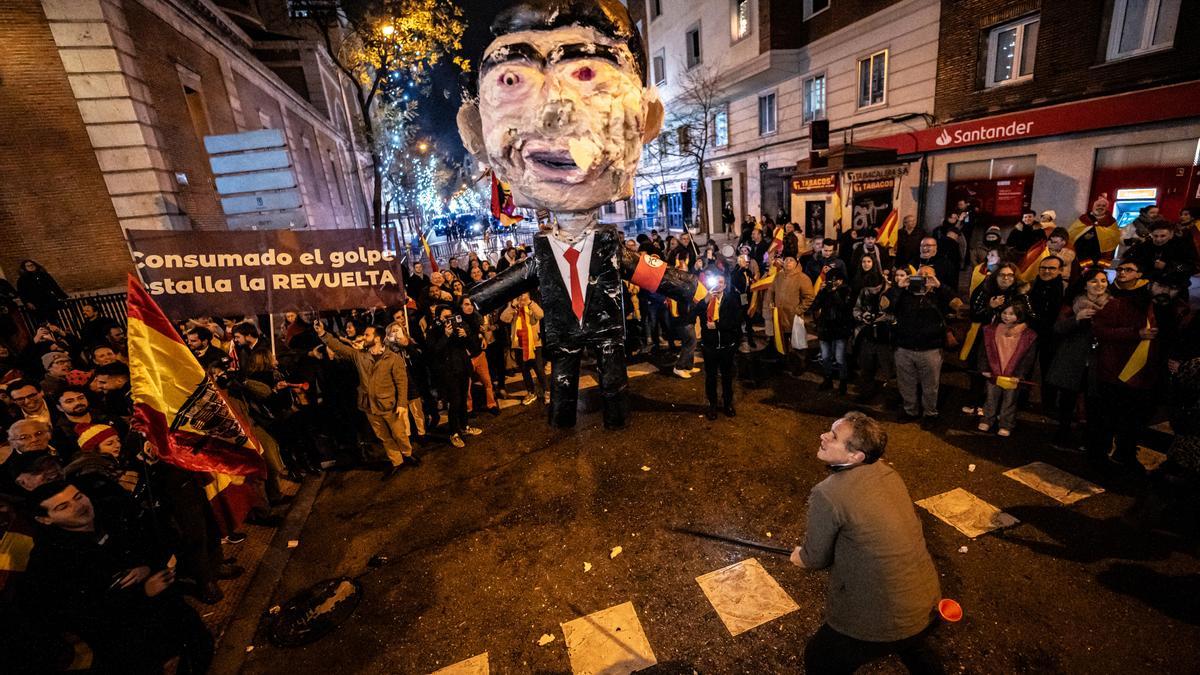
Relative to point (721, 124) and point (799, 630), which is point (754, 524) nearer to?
point (799, 630)

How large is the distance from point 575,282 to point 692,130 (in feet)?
78.4

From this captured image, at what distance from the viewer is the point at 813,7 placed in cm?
1672

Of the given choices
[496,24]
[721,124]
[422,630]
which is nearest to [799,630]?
[422,630]

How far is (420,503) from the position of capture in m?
5.17

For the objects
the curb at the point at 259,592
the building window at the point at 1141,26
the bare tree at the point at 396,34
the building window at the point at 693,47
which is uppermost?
the building window at the point at 693,47

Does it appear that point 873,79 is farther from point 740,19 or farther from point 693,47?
point 693,47

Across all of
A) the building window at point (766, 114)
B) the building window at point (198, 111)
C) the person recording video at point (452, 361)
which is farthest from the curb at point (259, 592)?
the building window at point (766, 114)

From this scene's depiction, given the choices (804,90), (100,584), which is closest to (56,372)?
(100,584)

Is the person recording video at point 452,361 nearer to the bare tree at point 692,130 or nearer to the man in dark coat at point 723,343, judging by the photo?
the man in dark coat at point 723,343

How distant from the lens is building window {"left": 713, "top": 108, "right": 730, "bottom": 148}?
2244 centimetres

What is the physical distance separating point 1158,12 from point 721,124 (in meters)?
15.1

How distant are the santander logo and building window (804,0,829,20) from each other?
647cm

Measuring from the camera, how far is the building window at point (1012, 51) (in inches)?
450

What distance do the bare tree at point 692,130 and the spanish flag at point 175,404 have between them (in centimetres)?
2115
